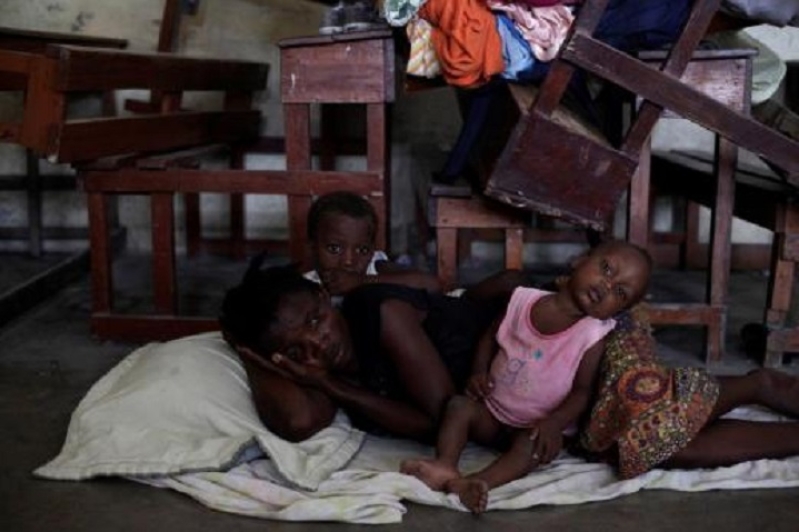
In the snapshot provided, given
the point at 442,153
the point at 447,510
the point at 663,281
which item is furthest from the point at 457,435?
the point at 442,153

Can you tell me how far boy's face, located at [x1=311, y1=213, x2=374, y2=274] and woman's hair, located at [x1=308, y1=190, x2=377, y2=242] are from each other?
0.01m

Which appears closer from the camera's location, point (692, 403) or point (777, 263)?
point (692, 403)

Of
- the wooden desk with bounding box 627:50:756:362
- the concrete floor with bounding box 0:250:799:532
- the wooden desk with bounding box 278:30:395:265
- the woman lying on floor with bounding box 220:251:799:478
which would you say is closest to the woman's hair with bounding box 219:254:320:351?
the woman lying on floor with bounding box 220:251:799:478

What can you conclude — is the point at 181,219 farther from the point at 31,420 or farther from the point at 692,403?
the point at 692,403

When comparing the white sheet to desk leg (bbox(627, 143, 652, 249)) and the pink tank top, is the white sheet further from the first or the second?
desk leg (bbox(627, 143, 652, 249))

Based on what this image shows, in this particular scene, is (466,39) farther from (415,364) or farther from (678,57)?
(415,364)

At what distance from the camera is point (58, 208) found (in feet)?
19.5

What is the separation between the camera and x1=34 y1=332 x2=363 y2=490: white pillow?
2.64 metres

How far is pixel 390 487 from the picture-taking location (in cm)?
254

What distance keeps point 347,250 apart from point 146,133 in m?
1.44

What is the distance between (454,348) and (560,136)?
72 centimetres

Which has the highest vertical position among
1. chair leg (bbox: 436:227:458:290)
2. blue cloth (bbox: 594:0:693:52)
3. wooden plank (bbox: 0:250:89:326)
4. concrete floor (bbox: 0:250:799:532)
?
blue cloth (bbox: 594:0:693:52)

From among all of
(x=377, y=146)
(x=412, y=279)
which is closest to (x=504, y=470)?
(x=412, y=279)

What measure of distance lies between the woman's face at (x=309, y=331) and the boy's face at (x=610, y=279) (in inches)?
24.9
